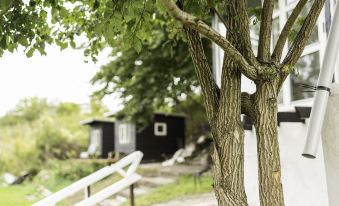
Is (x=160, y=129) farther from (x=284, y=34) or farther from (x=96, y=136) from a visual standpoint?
(x=284, y=34)

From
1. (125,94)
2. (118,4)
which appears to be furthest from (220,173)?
(125,94)

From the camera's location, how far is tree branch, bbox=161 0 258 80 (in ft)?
6.93

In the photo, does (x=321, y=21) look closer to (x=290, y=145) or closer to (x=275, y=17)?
(x=275, y=17)

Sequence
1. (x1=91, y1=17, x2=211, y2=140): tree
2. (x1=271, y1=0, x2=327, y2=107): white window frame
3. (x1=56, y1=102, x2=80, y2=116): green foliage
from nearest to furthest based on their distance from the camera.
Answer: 1. (x1=271, y1=0, x2=327, y2=107): white window frame
2. (x1=91, y1=17, x2=211, y2=140): tree
3. (x1=56, y1=102, x2=80, y2=116): green foliage

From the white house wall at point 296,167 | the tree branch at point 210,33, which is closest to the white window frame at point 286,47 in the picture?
the white house wall at point 296,167

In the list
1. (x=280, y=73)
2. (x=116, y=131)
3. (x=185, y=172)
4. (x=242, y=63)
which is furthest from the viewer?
(x=116, y=131)

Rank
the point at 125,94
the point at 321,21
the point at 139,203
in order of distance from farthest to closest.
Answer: the point at 125,94, the point at 139,203, the point at 321,21

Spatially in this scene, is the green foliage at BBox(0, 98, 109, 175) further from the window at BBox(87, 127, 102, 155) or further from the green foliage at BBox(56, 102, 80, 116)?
the green foliage at BBox(56, 102, 80, 116)

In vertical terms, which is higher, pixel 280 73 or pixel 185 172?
pixel 280 73

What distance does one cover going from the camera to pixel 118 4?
2514 mm

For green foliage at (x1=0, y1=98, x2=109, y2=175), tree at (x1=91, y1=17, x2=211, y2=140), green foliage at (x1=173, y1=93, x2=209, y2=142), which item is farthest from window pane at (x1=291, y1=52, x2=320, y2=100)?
green foliage at (x1=173, y1=93, x2=209, y2=142)

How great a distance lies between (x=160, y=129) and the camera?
19125 millimetres

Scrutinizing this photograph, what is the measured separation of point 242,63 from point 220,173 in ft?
2.32

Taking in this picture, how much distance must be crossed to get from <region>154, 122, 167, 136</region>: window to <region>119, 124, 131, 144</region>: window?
4.44 feet
